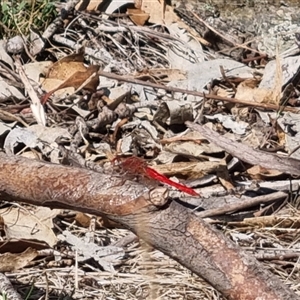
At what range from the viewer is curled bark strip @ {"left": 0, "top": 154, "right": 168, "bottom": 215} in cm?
169

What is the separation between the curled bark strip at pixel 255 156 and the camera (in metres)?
2.81

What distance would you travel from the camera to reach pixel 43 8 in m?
3.82

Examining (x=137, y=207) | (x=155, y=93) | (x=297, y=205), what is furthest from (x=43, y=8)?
(x=137, y=207)

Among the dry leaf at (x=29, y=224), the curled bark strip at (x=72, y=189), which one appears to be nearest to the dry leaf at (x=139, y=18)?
the dry leaf at (x=29, y=224)

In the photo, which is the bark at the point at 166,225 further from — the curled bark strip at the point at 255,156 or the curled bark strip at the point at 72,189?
the curled bark strip at the point at 255,156

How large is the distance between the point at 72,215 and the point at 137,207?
1.11m

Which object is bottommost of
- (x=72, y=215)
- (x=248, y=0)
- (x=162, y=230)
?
(x=72, y=215)

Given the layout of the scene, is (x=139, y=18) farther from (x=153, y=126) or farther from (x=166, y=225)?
(x=166, y=225)

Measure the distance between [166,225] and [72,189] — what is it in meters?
0.21

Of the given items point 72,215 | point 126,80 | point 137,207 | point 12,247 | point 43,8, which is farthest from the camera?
point 43,8

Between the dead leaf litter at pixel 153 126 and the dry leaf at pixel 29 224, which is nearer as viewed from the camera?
the dead leaf litter at pixel 153 126

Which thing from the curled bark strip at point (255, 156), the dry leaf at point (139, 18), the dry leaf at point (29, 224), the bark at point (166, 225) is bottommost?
the dry leaf at point (29, 224)

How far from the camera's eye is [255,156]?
2.82 m

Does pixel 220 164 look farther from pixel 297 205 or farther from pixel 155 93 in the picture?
pixel 155 93
